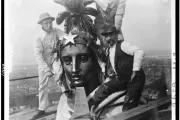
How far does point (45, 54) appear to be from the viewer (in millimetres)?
1968

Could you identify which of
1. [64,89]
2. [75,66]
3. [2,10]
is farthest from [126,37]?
[2,10]

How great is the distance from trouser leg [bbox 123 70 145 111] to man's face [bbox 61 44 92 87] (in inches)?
10.8

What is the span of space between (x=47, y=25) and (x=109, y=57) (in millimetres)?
442

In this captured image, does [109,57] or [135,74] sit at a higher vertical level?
[109,57]

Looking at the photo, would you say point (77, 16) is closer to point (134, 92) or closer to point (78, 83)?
point (78, 83)

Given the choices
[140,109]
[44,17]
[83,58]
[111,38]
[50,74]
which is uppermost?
[44,17]

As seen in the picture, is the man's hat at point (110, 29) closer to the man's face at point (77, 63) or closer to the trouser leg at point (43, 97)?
the man's face at point (77, 63)

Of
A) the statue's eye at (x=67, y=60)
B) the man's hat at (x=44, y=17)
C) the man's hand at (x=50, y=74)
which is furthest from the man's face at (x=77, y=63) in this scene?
the man's hat at (x=44, y=17)

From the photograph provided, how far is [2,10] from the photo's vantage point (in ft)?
6.50

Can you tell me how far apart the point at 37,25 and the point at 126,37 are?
22.4 inches

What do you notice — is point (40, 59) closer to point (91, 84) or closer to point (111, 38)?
point (91, 84)

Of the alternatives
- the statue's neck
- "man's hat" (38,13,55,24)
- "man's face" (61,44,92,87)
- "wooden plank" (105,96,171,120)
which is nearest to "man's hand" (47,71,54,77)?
"man's face" (61,44,92,87)

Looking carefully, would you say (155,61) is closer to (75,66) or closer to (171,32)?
(171,32)

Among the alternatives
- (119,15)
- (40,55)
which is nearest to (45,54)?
(40,55)
